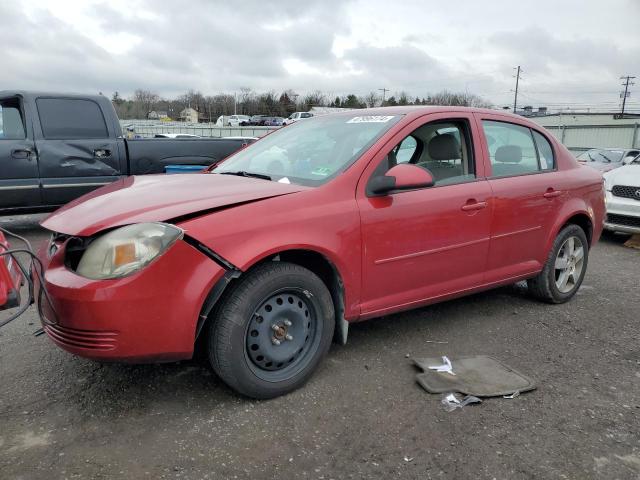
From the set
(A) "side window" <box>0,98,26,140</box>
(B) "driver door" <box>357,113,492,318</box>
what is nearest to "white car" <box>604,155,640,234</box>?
(B) "driver door" <box>357,113,492,318</box>

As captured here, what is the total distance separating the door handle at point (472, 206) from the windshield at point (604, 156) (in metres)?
14.5

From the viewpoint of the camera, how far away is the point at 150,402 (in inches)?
109

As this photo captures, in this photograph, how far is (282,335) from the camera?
2814 mm

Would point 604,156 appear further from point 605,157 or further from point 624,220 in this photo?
point 624,220

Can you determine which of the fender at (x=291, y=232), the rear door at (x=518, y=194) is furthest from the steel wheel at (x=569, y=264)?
the fender at (x=291, y=232)

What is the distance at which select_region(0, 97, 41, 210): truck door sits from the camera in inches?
263

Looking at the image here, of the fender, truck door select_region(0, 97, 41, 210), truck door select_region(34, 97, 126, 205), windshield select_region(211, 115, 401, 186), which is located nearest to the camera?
the fender

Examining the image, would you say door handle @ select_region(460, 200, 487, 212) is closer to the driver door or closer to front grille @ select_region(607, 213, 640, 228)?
the driver door


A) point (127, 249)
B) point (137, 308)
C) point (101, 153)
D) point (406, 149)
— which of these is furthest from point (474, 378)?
point (101, 153)

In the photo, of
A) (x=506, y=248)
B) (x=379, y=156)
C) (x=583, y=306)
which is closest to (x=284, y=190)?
(x=379, y=156)

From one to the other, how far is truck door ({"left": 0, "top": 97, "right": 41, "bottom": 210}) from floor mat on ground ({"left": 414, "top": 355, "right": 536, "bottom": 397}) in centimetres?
590

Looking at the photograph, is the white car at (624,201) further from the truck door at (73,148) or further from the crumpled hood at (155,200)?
the truck door at (73,148)

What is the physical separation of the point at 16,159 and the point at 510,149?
6.10m

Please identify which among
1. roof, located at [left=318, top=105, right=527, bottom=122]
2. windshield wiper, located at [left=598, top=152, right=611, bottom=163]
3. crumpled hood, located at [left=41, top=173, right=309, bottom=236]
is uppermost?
roof, located at [left=318, top=105, right=527, bottom=122]
